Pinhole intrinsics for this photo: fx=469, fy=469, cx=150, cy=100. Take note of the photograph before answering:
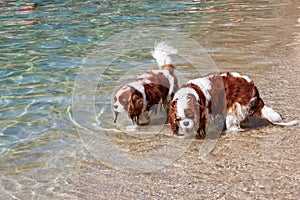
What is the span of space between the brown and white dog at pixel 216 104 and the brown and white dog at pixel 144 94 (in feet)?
1.47

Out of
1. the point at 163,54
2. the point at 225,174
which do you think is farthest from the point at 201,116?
the point at 163,54

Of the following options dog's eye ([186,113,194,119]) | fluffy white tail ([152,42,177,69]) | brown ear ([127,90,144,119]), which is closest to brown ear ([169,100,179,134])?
dog's eye ([186,113,194,119])

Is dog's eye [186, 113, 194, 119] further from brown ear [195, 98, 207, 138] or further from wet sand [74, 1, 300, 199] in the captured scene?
wet sand [74, 1, 300, 199]

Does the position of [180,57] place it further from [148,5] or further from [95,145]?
[148,5]

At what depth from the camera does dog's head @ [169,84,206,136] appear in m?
4.47

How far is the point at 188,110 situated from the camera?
446 cm

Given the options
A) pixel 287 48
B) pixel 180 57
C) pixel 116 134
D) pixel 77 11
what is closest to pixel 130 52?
pixel 180 57

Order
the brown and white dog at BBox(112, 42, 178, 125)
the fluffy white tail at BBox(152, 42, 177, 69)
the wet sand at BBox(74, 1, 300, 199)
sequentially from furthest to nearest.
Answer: the fluffy white tail at BBox(152, 42, 177, 69) → the brown and white dog at BBox(112, 42, 178, 125) → the wet sand at BBox(74, 1, 300, 199)

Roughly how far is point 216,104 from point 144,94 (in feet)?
2.60

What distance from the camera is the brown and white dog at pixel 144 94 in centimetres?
499

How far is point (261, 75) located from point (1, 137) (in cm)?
375

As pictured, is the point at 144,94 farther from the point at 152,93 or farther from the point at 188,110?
the point at 188,110

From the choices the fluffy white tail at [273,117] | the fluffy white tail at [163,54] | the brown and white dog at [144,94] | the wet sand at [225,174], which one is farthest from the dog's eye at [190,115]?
the fluffy white tail at [163,54]

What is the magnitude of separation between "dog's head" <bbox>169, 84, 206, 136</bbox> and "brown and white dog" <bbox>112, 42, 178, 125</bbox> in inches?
21.6
